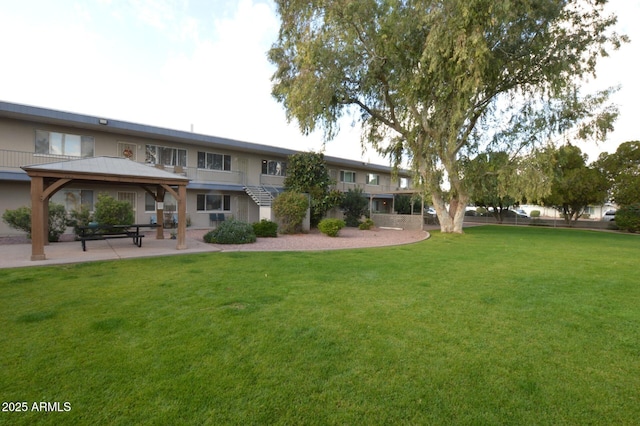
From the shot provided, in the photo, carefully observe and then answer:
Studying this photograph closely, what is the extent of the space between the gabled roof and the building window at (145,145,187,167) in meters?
7.40

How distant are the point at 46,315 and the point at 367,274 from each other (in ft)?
18.9

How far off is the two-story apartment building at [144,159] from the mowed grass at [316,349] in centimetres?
999

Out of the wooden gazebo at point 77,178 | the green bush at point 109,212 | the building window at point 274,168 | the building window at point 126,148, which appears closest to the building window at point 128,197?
the building window at point 126,148

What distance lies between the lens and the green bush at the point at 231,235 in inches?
477

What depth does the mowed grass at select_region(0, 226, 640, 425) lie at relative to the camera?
242 centimetres

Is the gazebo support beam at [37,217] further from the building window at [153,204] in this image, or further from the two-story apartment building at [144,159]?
the building window at [153,204]

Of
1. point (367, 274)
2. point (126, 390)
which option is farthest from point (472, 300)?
point (126, 390)

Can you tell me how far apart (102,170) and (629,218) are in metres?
33.8

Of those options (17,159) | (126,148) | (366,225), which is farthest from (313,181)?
(17,159)

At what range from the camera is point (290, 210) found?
53.1ft

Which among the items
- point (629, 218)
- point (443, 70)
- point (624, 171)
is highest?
point (443, 70)

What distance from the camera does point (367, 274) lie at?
7211mm

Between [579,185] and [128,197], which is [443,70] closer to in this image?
→ [128,197]

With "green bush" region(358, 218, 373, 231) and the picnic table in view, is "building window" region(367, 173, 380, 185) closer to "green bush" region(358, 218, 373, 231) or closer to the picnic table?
"green bush" region(358, 218, 373, 231)
